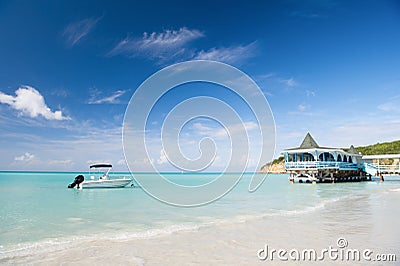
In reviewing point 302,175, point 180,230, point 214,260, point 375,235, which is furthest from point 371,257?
point 302,175

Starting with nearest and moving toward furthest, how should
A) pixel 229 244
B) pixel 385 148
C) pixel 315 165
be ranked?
pixel 229 244
pixel 315 165
pixel 385 148

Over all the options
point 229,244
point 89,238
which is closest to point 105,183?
point 89,238

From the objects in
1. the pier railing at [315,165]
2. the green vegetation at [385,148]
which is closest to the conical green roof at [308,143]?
the pier railing at [315,165]

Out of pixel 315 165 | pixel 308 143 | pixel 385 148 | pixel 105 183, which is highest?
pixel 385 148

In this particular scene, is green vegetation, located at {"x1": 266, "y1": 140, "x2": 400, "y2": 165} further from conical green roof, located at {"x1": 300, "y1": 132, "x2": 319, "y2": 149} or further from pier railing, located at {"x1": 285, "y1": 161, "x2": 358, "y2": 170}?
→ conical green roof, located at {"x1": 300, "y1": 132, "x2": 319, "y2": 149}

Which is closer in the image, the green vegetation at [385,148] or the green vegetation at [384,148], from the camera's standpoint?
the green vegetation at [384,148]

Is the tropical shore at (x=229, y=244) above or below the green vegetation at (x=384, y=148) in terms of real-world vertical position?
below

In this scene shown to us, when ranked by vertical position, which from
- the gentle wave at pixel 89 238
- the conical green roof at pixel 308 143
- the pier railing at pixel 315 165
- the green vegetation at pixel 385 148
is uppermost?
the green vegetation at pixel 385 148

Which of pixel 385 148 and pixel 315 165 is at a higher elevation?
pixel 385 148

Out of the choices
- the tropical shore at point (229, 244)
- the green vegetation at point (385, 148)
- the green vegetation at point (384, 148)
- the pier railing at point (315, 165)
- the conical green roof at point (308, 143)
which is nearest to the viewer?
the tropical shore at point (229, 244)

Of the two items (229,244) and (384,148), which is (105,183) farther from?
(384,148)

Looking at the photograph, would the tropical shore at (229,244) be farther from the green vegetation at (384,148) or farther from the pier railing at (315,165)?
the green vegetation at (384,148)

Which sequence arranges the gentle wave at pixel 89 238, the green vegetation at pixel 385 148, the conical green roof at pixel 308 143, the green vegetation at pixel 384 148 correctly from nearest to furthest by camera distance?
the gentle wave at pixel 89 238 < the conical green roof at pixel 308 143 < the green vegetation at pixel 384 148 < the green vegetation at pixel 385 148

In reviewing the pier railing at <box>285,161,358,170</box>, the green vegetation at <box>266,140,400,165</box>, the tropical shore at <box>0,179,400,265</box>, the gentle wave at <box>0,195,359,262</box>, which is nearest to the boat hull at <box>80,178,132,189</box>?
the pier railing at <box>285,161,358,170</box>
